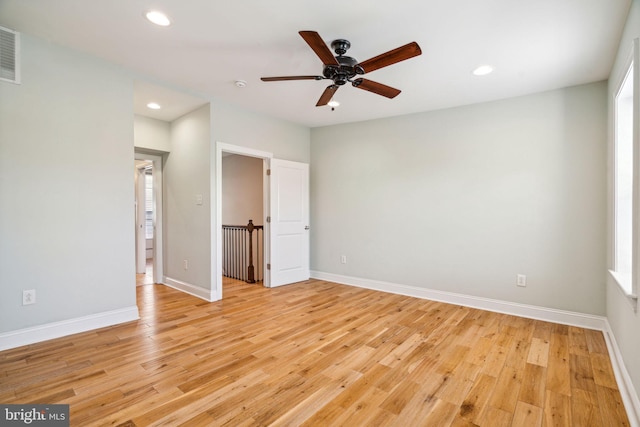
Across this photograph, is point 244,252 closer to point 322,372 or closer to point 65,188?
point 65,188

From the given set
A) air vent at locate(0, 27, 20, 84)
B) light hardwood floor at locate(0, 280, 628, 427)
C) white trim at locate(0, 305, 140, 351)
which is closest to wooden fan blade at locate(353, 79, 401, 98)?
light hardwood floor at locate(0, 280, 628, 427)

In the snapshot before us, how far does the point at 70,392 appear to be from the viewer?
77.0 inches

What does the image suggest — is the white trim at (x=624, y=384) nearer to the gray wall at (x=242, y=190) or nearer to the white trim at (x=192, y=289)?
the white trim at (x=192, y=289)

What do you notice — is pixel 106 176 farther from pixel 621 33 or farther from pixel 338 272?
pixel 621 33

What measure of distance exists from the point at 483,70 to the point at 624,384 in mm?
2796

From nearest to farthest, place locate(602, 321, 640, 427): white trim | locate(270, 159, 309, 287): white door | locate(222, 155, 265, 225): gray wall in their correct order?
locate(602, 321, 640, 427): white trim → locate(270, 159, 309, 287): white door → locate(222, 155, 265, 225): gray wall

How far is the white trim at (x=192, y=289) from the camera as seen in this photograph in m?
4.00

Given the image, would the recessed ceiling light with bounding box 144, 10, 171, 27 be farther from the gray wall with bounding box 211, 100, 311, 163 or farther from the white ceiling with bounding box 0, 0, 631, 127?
the gray wall with bounding box 211, 100, 311, 163

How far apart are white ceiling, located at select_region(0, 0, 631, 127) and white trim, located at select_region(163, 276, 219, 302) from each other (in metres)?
2.56

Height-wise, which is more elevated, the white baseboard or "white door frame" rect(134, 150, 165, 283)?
"white door frame" rect(134, 150, 165, 283)

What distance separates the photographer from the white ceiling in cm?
214

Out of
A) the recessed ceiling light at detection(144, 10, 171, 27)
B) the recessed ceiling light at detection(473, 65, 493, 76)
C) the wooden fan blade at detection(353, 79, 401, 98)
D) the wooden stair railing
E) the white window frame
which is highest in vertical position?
the recessed ceiling light at detection(144, 10, 171, 27)

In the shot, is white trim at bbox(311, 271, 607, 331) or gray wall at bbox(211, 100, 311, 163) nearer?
white trim at bbox(311, 271, 607, 331)

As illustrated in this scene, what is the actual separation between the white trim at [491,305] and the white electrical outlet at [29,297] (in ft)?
12.4
